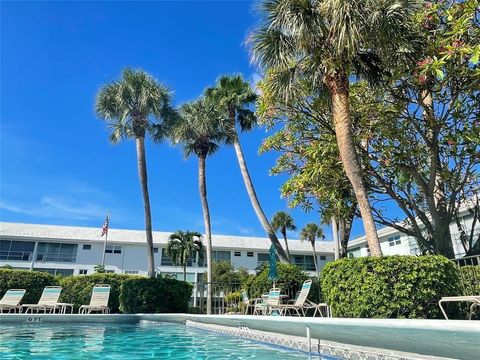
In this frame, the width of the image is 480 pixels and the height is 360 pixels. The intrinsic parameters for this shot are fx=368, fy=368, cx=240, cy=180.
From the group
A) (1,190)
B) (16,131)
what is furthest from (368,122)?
(1,190)

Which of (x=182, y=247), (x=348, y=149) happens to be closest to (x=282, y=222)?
(x=182, y=247)

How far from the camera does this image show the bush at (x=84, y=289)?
17.7 m

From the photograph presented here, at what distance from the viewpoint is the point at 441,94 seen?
39.5 feet

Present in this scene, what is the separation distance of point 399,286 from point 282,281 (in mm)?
7398

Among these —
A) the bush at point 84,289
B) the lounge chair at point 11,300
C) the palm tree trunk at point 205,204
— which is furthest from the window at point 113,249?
the lounge chair at point 11,300

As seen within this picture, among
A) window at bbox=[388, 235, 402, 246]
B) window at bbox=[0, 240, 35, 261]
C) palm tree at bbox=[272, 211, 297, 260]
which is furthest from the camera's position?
palm tree at bbox=[272, 211, 297, 260]

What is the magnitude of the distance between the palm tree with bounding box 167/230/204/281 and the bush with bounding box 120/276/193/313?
2125 cm

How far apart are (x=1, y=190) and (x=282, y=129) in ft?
72.0

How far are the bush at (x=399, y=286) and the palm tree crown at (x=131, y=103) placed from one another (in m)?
15.7

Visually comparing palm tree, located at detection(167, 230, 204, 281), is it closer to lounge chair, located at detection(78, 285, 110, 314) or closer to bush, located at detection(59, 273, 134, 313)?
bush, located at detection(59, 273, 134, 313)

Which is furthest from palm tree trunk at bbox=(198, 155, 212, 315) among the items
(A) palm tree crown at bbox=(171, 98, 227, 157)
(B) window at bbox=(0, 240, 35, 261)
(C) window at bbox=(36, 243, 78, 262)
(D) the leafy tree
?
(B) window at bbox=(0, 240, 35, 261)

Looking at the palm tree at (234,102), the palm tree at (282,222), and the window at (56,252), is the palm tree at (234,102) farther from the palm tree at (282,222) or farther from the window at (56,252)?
the window at (56,252)

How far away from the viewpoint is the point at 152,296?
51.3 feet

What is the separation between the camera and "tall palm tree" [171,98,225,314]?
64.7 feet
